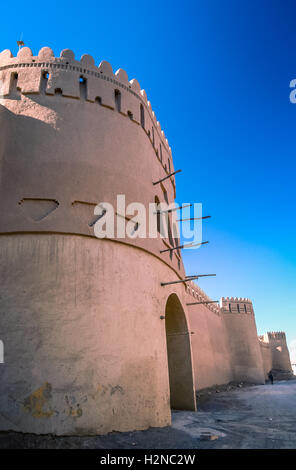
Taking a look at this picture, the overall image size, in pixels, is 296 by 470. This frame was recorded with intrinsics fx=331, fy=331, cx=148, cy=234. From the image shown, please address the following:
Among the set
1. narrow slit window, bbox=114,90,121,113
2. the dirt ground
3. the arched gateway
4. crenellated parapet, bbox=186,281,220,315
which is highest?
narrow slit window, bbox=114,90,121,113

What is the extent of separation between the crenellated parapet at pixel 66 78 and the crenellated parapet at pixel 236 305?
2116 cm

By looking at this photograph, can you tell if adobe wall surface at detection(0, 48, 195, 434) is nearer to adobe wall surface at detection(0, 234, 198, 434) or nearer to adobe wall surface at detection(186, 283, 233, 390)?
adobe wall surface at detection(0, 234, 198, 434)

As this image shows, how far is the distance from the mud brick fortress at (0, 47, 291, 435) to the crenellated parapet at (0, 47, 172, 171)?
3cm

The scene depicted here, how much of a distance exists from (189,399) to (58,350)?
5.96 m

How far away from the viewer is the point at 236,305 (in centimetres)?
2802

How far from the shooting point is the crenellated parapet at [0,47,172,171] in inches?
325

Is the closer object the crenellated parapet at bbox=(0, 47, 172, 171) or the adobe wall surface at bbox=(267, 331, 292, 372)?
the crenellated parapet at bbox=(0, 47, 172, 171)

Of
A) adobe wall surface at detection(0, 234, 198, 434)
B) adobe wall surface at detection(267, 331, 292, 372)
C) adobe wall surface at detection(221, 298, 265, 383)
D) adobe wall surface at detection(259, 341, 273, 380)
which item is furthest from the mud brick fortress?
adobe wall surface at detection(267, 331, 292, 372)

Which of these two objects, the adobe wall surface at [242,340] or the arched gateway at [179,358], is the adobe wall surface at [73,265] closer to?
the arched gateway at [179,358]

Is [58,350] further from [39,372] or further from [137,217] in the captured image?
[137,217]

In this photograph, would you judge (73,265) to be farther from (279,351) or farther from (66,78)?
(279,351)

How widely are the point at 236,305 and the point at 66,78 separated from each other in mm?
23946
